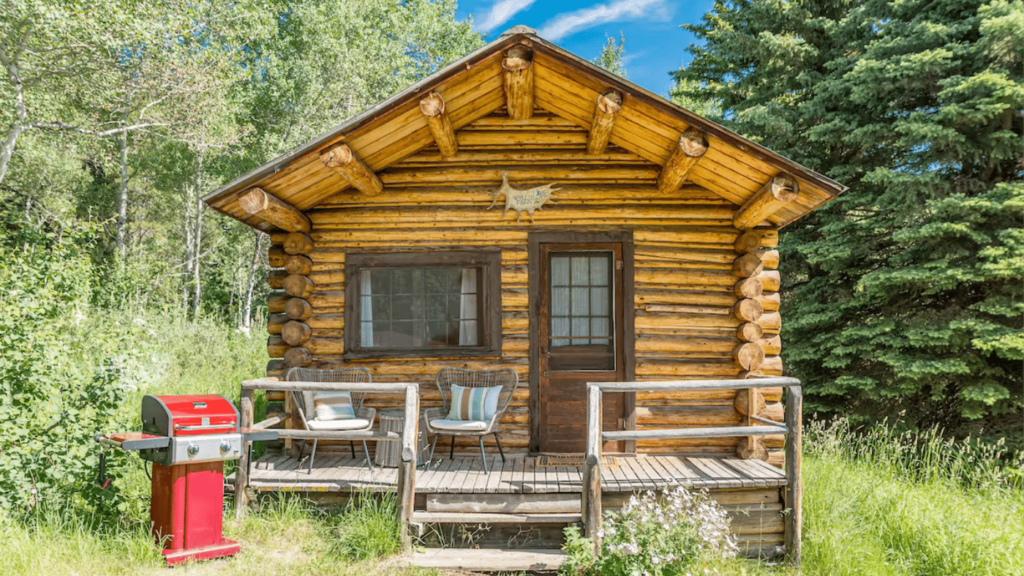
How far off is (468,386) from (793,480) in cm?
316

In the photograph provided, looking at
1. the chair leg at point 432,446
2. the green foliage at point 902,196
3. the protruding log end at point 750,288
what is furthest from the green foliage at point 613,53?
the chair leg at point 432,446

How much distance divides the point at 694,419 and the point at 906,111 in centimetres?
612

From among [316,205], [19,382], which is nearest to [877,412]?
[316,205]

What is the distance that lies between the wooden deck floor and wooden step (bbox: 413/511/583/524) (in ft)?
0.64

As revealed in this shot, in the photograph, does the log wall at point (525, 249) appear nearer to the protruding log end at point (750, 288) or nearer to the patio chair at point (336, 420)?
the protruding log end at point (750, 288)

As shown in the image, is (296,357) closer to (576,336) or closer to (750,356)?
(576,336)

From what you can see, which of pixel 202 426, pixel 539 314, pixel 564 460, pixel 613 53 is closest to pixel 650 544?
pixel 564 460

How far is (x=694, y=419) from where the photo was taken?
6.11 meters

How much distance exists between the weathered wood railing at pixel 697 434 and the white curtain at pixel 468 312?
1980mm

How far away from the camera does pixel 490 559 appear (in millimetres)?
4418

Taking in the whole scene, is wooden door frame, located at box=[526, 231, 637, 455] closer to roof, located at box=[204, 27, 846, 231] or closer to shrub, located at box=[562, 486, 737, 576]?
roof, located at box=[204, 27, 846, 231]

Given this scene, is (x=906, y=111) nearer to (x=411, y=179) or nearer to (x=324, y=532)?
(x=411, y=179)

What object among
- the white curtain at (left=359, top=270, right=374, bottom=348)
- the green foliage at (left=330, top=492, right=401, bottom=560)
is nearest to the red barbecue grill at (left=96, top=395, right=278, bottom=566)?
the green foliage at (left=330, top=492, right=401, bottom=560)

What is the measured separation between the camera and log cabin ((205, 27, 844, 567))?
6016 mm
